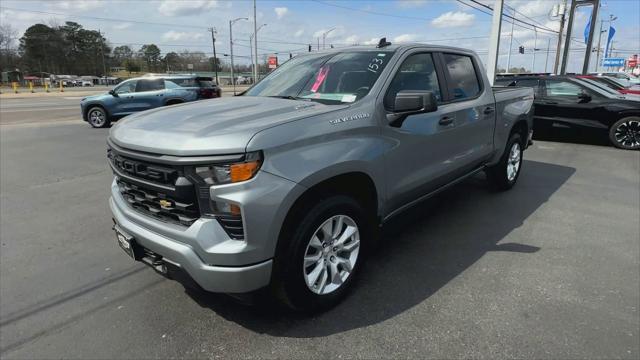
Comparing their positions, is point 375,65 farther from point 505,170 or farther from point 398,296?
point 505,170

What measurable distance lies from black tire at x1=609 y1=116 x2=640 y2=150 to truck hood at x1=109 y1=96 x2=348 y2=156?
9496 millimetres

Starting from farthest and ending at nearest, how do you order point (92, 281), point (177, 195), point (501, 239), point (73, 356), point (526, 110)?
point (526, 110) < point (501, 239) < point (92, 281) < point (73, 356) < point (177, 195)

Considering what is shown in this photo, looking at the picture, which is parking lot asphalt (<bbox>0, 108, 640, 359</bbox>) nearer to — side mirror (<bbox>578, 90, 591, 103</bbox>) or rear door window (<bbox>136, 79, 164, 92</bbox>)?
side mirror (<bbox>578, 90, 591, 103</bbox>)

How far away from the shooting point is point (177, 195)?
90.7 inches

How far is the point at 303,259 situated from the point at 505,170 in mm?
4115

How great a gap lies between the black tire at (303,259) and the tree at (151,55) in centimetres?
10252

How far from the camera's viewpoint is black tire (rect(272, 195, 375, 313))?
2455mm

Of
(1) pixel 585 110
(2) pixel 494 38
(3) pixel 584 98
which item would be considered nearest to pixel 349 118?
(3) pixel 584 98

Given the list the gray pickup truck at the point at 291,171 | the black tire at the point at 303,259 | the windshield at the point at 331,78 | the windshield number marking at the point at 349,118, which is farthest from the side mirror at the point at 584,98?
the black tire at the point at 303,259

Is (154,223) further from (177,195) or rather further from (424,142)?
(424,142)

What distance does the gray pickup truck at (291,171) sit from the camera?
88.1 inches

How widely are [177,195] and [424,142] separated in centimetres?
212

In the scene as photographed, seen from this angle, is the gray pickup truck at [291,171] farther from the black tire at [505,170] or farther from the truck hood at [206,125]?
the black tire at [505,170]

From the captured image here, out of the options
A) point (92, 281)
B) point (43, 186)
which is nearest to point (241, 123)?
point (92, 281)
